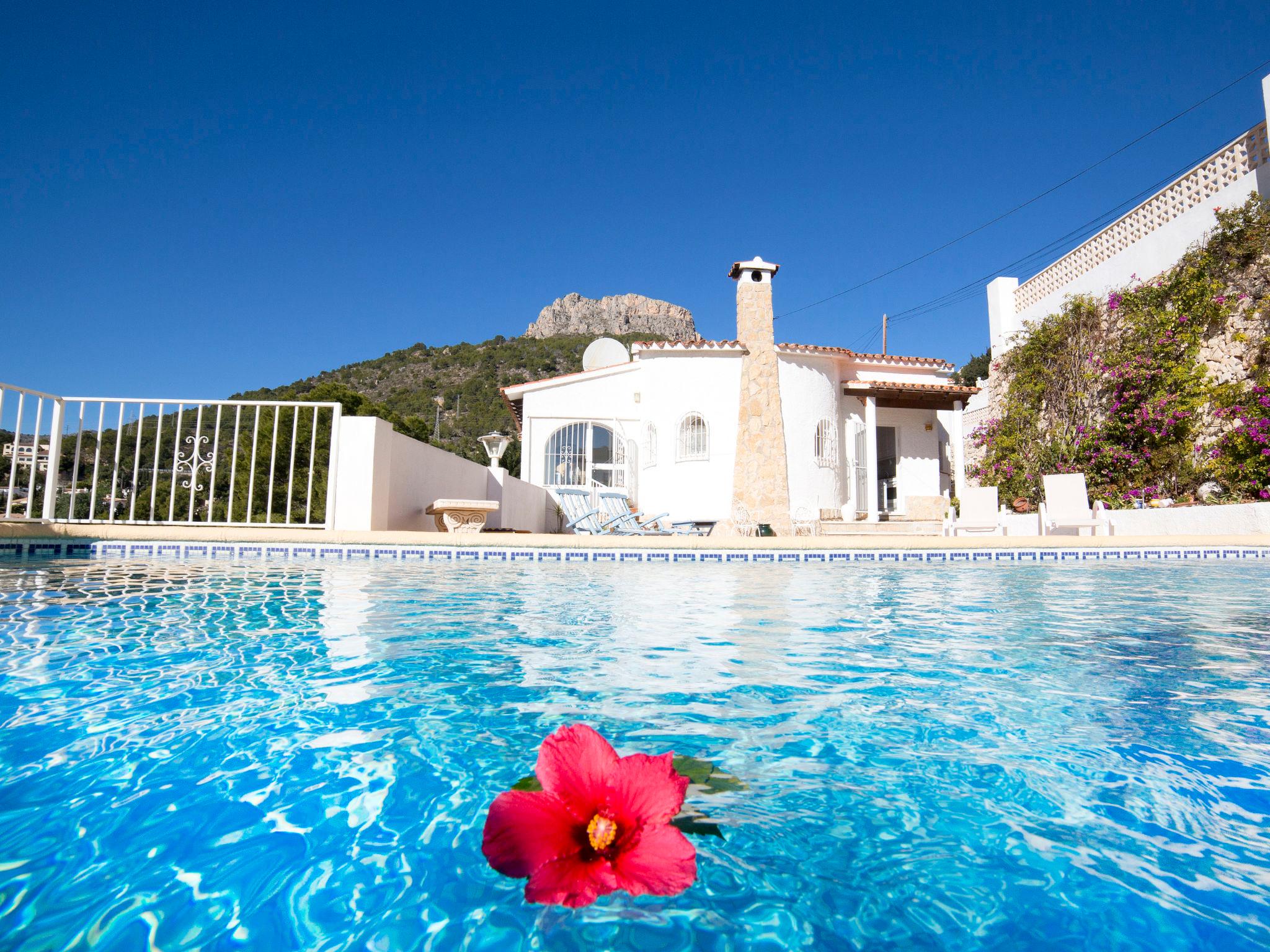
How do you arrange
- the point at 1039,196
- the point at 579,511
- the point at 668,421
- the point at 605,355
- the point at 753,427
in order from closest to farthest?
the point at 579,511 → the point at 753,427 → the point at 668,421 → the point at 1039,196 → the point at 605,355

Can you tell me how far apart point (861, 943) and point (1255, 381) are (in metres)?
14.5

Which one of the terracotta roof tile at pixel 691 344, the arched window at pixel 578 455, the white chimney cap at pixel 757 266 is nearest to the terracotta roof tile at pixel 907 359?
the white chimney cap at pixel 757 266

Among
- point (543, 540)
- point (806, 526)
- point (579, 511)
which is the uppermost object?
point (579, 511)

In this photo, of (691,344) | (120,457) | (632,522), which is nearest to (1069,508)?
(632,522)

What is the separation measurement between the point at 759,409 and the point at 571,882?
15.4 meters

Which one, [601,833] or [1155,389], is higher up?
[1155,389]

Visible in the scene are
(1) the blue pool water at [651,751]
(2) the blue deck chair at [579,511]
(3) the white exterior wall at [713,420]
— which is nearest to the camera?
(1) the blue pool water at [651,751]

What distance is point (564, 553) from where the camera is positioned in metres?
8.12

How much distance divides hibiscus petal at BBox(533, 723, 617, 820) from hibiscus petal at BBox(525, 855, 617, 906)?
6 centimetres

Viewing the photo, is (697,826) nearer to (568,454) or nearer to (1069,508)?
(1069,508)

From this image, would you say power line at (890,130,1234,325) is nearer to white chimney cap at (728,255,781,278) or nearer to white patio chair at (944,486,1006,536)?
white chimney cap at (728,255,781,278)

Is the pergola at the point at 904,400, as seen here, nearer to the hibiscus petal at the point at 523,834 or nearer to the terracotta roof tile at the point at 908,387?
the terracotta roof tile at the point at 908,387

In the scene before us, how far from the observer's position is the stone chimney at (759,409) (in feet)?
51.0

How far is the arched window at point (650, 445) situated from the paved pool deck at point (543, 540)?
304 inches
